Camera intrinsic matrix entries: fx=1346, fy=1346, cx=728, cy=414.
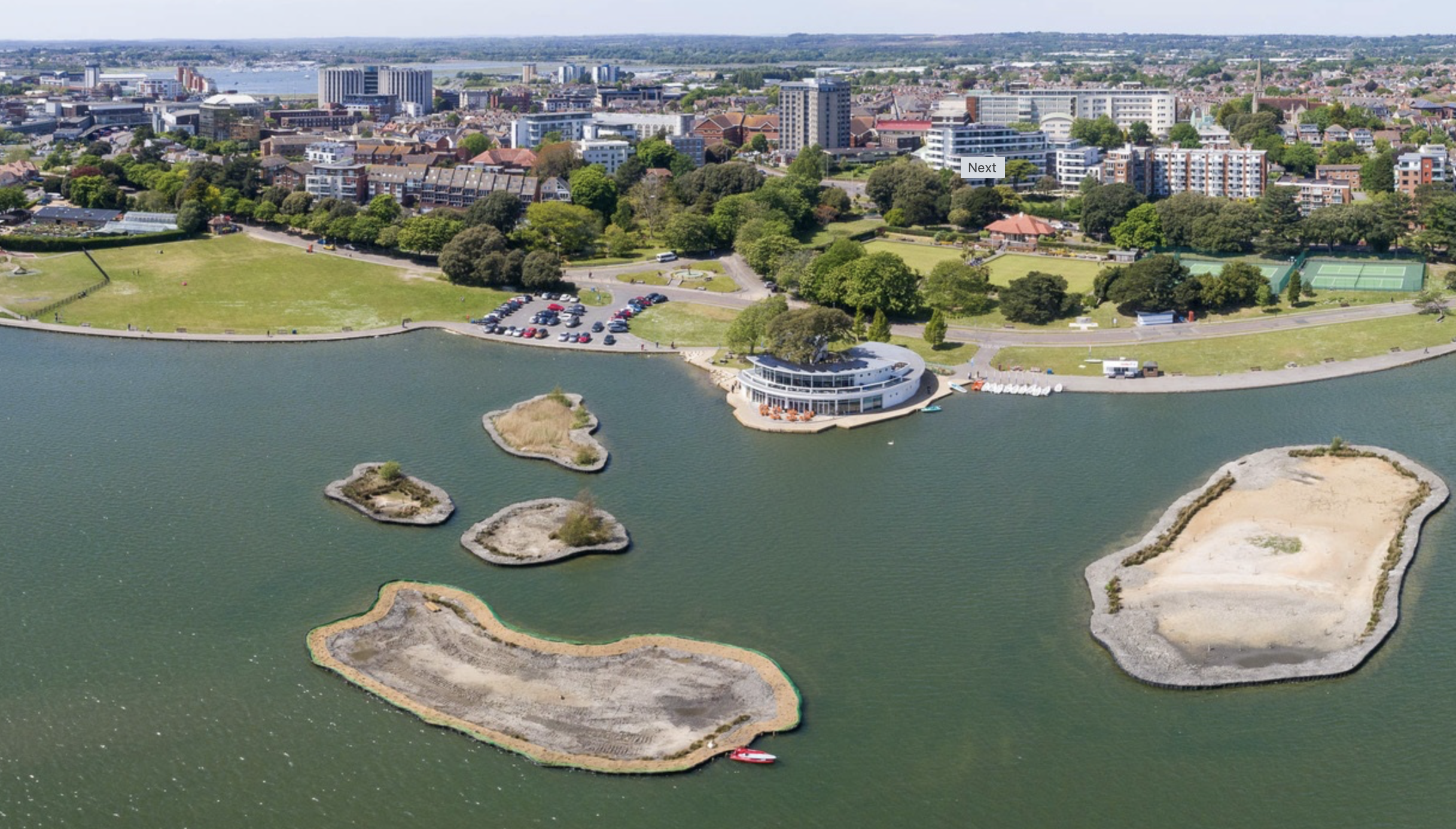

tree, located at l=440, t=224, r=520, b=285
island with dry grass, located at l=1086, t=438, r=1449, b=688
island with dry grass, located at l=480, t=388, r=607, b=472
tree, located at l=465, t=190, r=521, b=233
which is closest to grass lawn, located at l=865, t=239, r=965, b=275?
tree, located at l=440, t=224, r=520, b=285

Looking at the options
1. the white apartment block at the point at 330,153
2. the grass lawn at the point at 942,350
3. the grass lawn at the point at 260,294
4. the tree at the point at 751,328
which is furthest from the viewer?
the white apartment block at the point at 330,153

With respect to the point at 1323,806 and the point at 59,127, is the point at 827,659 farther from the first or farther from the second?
the point at 59,127

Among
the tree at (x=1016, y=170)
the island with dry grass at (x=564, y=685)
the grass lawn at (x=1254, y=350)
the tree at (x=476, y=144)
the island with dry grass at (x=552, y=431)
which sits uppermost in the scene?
the tree at (x=476, y=144)

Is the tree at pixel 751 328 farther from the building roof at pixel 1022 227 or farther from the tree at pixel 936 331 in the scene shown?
the building roof at pixel 1022 227

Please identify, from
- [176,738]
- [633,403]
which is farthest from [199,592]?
[633,403]

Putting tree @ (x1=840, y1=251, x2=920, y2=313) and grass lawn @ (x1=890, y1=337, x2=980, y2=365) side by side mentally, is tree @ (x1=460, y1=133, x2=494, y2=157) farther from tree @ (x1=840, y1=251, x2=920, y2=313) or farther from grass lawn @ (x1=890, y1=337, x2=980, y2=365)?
grass lawn @ (x1=890, y1=337, x2=980, y2=365)

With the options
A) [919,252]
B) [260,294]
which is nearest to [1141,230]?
[919,252]

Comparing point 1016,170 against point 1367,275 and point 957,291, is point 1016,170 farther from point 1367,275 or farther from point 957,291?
point 957,291

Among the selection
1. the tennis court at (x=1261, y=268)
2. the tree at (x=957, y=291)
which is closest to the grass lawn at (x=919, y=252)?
the tree at (x=957, y=291)
